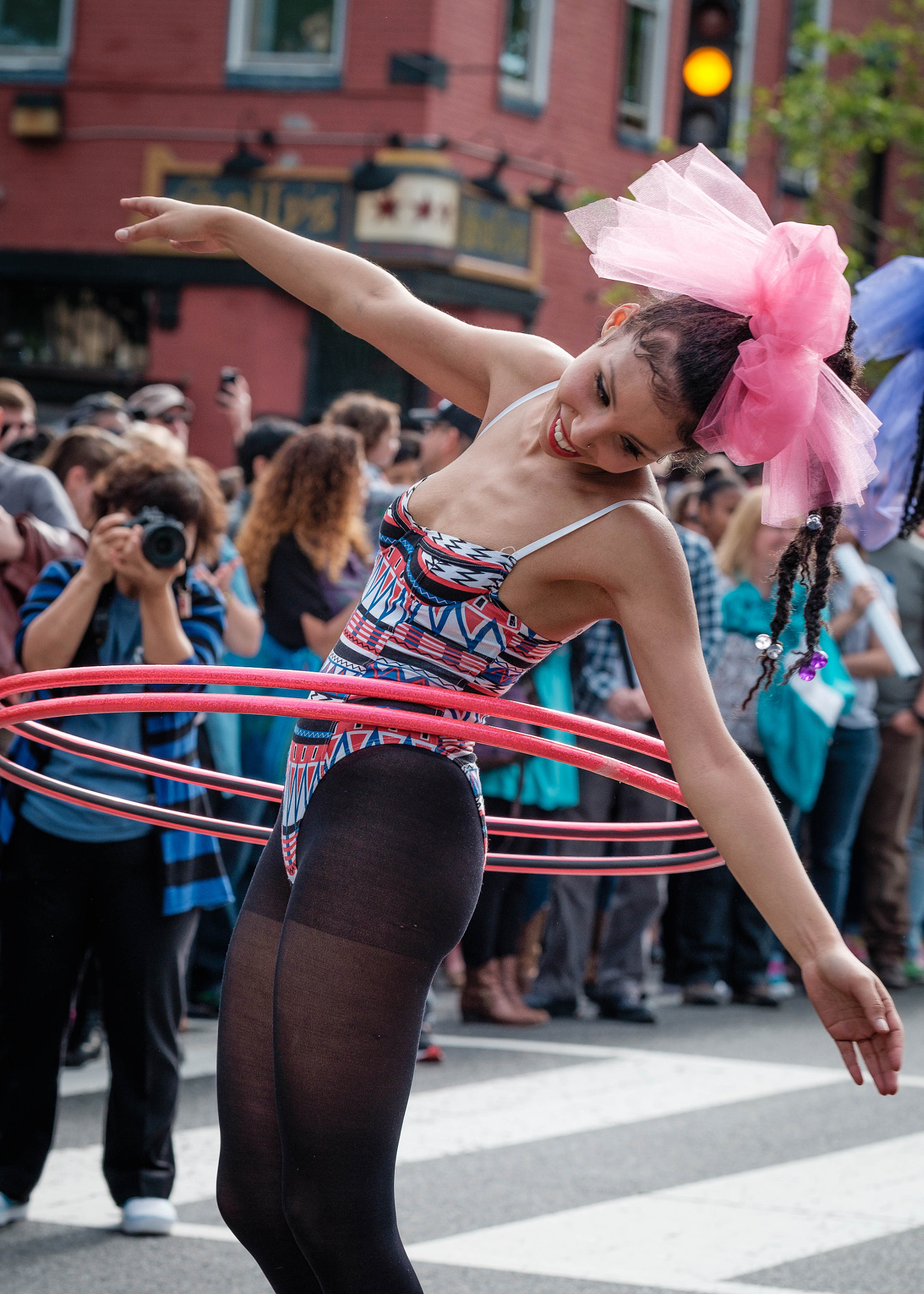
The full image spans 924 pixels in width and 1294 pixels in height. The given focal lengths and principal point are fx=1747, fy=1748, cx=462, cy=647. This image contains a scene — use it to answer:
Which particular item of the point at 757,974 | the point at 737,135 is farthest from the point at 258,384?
the point at 757,974

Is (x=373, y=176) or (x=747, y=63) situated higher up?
(x=747, y=63)

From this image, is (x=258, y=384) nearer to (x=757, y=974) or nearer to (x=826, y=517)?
(x=757, y=974)

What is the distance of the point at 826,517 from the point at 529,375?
57cm

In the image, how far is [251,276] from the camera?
15180 millimetres

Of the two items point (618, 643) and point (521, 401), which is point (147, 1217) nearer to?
point (521, 401)

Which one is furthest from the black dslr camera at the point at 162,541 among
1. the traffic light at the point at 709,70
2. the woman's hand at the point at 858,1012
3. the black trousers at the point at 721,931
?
the traffic light at the point at 709,70

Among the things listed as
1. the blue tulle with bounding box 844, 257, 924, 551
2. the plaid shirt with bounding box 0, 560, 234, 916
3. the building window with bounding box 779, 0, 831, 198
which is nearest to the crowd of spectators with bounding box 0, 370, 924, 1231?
the plaid shirt with bounding box 0, 560, 234, 916

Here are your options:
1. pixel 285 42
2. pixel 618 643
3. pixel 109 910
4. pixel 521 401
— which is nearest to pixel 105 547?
pixel 109 910

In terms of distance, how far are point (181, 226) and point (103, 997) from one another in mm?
2129

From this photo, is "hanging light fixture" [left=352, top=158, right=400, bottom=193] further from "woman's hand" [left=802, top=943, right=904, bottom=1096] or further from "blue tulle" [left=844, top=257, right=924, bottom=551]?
"woman's hand" [left=802, top=943, right=904, bottom=1096]

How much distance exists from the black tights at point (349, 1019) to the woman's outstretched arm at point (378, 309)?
720mm

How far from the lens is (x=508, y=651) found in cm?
279

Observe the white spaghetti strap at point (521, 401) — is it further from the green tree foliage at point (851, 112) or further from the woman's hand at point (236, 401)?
the green tree foliage at point (851, 112)

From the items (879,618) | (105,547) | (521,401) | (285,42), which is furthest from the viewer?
(285,42)
